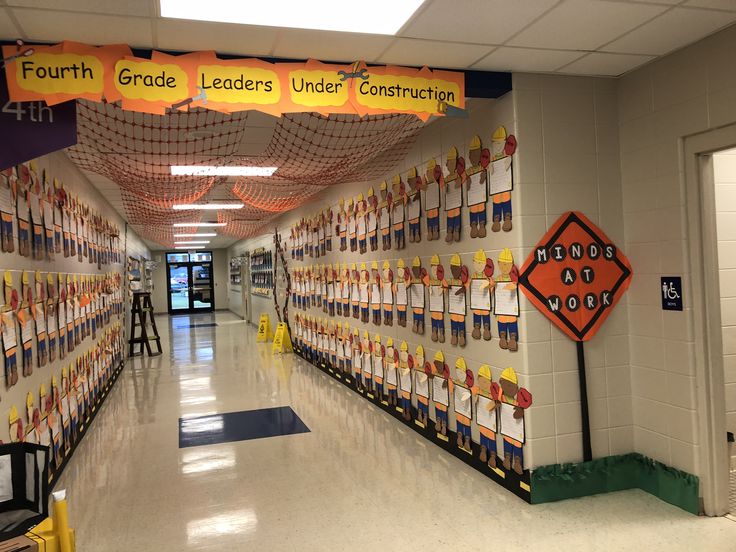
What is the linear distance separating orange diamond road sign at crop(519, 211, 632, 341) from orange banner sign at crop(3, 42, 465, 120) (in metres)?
1.04

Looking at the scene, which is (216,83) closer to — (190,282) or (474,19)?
(474,19)

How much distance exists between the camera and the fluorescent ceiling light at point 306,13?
7.62 ft

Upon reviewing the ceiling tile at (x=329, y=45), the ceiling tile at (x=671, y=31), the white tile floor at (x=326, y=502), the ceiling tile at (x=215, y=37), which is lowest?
the white tile floor at (x=326, y=502)

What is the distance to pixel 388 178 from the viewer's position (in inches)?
211

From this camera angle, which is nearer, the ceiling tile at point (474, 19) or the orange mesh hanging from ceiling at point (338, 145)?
the ceiling tile at point (474, 19)

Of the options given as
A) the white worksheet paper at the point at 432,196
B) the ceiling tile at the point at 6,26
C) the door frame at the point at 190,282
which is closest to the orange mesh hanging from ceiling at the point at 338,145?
the white worksheet paper at the point at 432,196

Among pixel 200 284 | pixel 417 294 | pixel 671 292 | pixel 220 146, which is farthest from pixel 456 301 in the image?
pixel 200 284

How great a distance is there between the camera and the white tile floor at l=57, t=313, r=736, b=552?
116 inches

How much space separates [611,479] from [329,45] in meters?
3.03

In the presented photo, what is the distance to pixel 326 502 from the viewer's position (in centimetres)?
345

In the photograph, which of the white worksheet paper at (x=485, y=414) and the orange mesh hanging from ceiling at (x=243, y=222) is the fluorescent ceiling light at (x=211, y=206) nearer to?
the orange mesh hanging from ceiling at (x=243, y=222)

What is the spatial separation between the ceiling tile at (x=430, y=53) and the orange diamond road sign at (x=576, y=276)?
44.4 inches

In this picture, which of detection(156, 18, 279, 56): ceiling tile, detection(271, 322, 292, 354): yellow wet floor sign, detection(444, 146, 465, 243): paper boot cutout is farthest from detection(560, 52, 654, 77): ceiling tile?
detection(271, 322, 292, 354): yellow wet floor sign

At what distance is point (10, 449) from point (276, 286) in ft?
30.7
